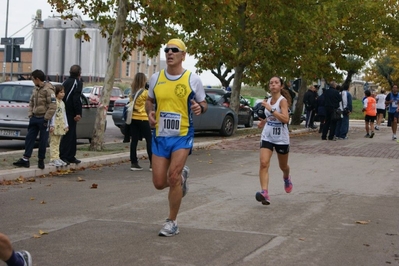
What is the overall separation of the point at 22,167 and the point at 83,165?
1.69 metres

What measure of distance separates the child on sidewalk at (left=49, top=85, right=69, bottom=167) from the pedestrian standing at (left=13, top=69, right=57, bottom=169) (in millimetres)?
199

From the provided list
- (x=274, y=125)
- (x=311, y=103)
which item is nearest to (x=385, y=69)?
(x=311, y=103)

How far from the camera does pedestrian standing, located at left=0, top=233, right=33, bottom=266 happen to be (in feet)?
17.0

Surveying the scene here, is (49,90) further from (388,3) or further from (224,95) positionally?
(388,3)

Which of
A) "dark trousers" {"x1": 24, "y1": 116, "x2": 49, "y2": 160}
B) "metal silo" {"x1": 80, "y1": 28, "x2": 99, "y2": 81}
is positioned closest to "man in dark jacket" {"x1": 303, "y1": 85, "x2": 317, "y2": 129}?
"dark trousers" {"x1": 24, "y1": 116, "x2": 49, "y2": 160}

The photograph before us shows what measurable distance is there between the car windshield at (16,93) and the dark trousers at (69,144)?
4604mm

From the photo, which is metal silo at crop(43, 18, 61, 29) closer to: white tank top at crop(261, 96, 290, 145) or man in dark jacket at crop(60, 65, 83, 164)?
man in dark jacket at crop(60, 65, 83, 164)

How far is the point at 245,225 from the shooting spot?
8438 millimetres

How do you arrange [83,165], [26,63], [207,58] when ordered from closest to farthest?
[83,165]
[207,58]
[26,63]

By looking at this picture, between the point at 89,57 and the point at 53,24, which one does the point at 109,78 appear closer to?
the point at 53,24

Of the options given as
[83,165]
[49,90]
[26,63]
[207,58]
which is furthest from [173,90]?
[26,63]

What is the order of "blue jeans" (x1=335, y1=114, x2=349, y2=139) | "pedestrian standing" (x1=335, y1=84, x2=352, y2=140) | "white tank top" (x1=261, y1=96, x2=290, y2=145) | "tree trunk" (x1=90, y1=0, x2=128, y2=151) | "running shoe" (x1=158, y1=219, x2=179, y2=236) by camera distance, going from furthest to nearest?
"blue jeans" (x1=335, y1=114, x2=349, y2=139) < "pedestrian standing" (x1=335, y1=84, x2=352, y2=140) < "tree trunk" (x1=90, y1=0, x2=128, y2=151) < "white tank top" (x1=261, y1=96, x2=290, y2=145) < "running shoe" (x1=158, y1=219, x2=179, y2=236)

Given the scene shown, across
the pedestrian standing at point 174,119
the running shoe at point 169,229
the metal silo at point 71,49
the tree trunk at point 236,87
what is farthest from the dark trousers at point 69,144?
the metal silo at point 71,49

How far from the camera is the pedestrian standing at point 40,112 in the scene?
42.9 ft
